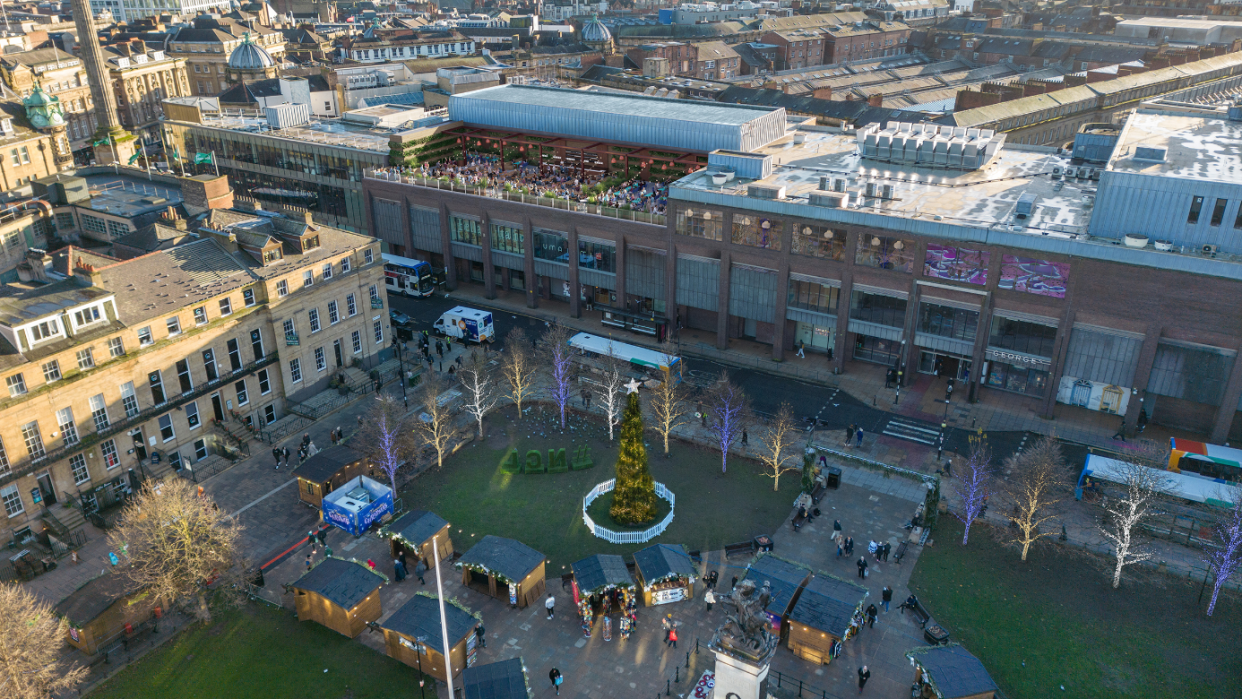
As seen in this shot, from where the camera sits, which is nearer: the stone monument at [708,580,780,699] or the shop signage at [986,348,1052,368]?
the stone monument at [708,580,780,699]

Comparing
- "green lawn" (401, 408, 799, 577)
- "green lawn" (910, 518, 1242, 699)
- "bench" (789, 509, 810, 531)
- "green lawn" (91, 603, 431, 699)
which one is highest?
"bench" (789, 509, 810, 531)

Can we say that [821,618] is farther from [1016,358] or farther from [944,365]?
[944,365]

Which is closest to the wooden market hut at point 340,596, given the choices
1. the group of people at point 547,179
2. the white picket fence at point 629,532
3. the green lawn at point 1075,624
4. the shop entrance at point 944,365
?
the white picket fence at point 629,532

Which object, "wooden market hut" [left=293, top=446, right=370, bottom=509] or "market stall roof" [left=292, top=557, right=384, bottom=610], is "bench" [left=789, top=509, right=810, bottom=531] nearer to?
"market stall roof" [left=292, top=557, right=384, bottom=610]

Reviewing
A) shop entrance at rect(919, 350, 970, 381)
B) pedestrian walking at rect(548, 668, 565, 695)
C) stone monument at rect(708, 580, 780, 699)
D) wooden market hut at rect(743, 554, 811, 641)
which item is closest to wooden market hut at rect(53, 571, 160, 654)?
pedestrian walking at rect(548, 668, 565, 695)

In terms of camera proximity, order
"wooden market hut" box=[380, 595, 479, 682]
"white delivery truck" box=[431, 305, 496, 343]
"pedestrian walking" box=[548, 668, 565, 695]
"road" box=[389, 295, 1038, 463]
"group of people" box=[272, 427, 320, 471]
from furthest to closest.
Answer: "white delivery truck" box=[431, 305, 496, 343] < "road" box=[389, 295, 1038, 463] < "group of people" box=[272, 427, 320, 471] < "wooden market hut" box=[380, 595, 479, 682] < "pedestrian walking" box=[548, 668, 565, 695]

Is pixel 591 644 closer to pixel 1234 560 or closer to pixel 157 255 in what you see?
pixel 1234 560
